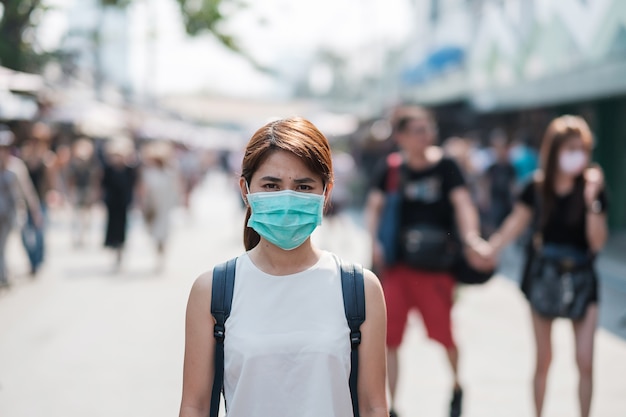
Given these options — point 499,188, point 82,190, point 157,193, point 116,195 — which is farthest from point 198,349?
point 82,190

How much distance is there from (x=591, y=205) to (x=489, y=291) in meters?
6.41

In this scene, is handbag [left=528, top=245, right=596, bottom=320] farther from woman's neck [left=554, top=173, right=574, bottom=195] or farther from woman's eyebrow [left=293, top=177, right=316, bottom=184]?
woman's eyebrow [left=293, top=177, right=316, bottom=184]

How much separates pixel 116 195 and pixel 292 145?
1123 cm

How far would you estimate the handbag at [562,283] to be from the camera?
4746 millimetres

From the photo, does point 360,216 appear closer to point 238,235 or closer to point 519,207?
point 238,235

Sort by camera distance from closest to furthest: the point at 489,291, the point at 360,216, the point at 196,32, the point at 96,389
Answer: the point at 96,389 → the point at 489,291 → the point at 196,32 → the point at 360,216

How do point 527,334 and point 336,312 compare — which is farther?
point 527,334

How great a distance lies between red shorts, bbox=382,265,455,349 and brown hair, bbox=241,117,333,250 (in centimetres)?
270

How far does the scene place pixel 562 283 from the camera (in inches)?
188

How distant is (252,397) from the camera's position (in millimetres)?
2537

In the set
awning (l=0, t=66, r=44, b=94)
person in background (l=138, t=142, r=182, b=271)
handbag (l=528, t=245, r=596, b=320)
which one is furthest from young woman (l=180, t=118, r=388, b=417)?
awning (l=0, t=66, r=44, b=94)

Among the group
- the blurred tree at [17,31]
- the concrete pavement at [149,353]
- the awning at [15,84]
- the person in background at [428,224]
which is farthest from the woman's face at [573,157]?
the blurred tree at [17,31]

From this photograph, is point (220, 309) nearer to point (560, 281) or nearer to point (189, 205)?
point (560, 281)

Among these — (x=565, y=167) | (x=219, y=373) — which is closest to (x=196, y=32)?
(x=565, y=167)
